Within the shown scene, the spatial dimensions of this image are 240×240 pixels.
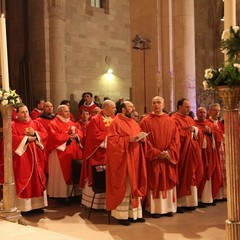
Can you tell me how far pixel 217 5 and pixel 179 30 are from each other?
33.9ft

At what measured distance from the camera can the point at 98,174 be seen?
7172 millimetres

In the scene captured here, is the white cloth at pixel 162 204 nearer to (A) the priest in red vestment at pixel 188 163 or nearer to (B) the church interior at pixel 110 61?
(B) the church interior at pixel 110 61

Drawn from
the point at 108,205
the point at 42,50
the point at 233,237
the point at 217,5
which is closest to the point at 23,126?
the point at 108,205

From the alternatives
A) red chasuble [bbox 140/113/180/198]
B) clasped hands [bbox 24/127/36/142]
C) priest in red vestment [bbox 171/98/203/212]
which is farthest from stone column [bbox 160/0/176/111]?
clasped hands [bbox 24/127/36/142]

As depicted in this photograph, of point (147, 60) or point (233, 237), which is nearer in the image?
point (233, 237)

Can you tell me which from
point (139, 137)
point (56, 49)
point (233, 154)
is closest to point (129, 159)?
point (139, 137)

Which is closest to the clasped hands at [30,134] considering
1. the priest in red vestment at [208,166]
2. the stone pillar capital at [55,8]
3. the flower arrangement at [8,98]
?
the flower arrangement at [8,98]

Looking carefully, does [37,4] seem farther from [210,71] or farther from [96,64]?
[210,71]

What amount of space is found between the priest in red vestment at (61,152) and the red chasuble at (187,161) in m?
2.12

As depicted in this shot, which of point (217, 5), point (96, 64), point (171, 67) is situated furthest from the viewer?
point (217, 5)

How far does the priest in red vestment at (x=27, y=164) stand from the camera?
729cm

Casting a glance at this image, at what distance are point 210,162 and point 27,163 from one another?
333 centimetres

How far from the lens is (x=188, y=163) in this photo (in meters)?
7.64

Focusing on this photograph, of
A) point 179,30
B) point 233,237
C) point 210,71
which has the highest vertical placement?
point 179,30
